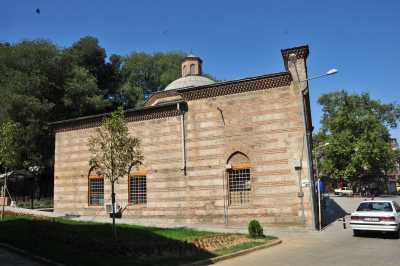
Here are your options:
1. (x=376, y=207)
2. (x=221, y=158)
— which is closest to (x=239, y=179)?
(x=221, y=158)

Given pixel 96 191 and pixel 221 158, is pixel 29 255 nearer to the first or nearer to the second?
pixel 221 158

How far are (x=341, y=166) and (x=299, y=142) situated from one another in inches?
1536

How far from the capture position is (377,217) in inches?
639

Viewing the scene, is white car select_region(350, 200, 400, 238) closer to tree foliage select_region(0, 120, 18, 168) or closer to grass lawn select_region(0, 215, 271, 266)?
grass lawn select_region(0, 215, 271, 266)

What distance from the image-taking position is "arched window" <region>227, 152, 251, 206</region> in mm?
20812

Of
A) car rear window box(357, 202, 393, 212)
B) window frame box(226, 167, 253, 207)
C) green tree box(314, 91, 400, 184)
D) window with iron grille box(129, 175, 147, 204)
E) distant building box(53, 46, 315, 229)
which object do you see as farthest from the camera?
green tree box(314, 91, 400, 184)

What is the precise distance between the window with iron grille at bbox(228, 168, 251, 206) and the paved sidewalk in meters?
12.2

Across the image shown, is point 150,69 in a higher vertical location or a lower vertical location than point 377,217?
higher

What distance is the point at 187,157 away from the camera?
22422 mm

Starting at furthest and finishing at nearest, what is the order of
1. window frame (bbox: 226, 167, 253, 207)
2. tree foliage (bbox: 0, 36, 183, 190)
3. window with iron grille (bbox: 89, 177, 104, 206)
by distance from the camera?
tree foliage (bbox: 0, 36, 183, 190) < window with iron grille (bbox: 89, 177, 104, 206) < window frame (bbox: 226, 167, 253, 207)

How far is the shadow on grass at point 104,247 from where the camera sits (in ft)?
34.1

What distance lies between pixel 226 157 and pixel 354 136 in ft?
128

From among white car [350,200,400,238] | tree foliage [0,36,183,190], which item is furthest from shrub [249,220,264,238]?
tree foliage [0,36,183,190]

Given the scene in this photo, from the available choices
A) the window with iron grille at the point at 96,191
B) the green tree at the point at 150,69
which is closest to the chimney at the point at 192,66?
the window with iron grille at the point at 96,191
